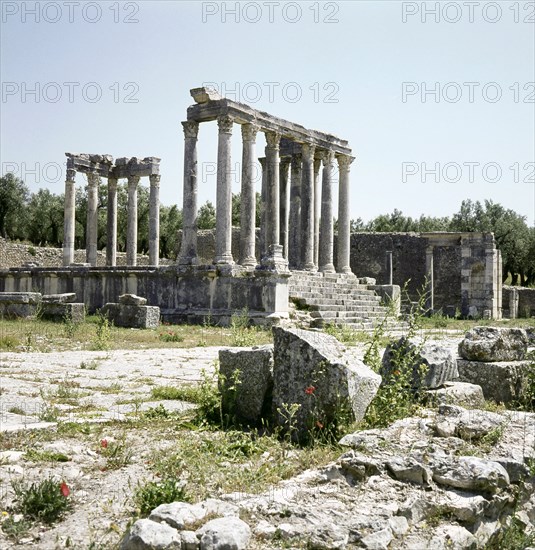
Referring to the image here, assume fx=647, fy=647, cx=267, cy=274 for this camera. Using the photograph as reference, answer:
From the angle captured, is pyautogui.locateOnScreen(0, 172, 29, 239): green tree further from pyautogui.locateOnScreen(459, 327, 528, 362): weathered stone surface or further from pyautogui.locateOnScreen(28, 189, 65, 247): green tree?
pyautogui.locateOnScreen(459, 327, 528, 362): weathered stone surface

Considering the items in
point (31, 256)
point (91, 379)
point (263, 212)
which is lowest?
point (91, 379)

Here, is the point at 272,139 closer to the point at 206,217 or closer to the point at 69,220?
the point at 69,220

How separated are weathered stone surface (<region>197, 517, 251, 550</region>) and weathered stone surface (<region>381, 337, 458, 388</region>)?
271 centimetres

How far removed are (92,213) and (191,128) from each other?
27.8 ft

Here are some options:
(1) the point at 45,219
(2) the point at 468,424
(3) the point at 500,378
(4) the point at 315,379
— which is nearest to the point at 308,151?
(3) the point at 500,378

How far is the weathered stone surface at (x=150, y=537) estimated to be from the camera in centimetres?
272

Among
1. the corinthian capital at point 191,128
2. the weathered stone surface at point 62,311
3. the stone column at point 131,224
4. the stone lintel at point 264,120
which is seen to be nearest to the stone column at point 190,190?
the corinthian capital at point 191,128

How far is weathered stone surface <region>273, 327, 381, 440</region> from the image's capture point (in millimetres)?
4586

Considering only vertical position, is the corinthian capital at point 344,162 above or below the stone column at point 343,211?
above

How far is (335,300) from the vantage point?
2042 cm

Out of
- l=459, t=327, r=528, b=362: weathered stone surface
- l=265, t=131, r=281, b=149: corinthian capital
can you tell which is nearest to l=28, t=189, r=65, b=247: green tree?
l=265, t=131, r=281, b=149: corinthian capital

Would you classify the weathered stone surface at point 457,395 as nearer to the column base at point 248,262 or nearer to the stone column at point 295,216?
the column base at point 248,262

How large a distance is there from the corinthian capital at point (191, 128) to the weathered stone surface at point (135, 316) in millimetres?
6293

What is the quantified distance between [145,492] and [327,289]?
18.2 m
